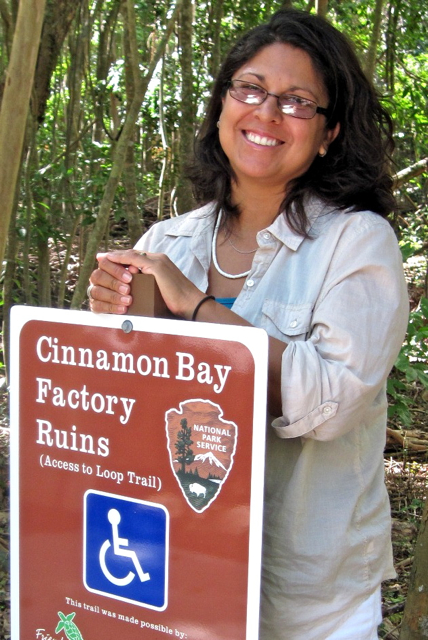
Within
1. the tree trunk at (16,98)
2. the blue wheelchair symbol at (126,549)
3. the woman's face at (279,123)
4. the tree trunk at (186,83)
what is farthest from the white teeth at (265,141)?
the tree trunk at (186,83)

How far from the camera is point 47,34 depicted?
4.85m

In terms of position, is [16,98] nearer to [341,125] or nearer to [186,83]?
[341,125]

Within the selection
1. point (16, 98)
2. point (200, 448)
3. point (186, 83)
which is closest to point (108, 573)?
point (200, 448)

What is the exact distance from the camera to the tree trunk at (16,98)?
2.29m

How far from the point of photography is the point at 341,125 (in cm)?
167

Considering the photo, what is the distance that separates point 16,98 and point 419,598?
188 cm

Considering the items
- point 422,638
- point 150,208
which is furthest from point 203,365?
point 150,208

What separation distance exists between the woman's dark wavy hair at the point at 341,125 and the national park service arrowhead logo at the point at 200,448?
0.46 metres

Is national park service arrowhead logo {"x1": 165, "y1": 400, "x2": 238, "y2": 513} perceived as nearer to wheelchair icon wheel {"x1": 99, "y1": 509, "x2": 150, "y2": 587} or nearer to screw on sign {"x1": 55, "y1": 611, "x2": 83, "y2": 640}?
wheelchair icon wheel {"x1": 99, "y1": 509, "x2": 150, "y2": 587}

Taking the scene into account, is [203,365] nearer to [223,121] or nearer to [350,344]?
[350,344]

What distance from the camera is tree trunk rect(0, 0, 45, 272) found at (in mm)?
2295

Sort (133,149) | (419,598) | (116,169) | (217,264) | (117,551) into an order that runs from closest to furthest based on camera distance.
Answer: (117,551)
(217,264)
(419,598)
(116,169)
(133,149)

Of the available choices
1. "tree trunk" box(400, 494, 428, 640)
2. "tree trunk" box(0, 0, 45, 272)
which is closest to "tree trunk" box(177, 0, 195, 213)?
"tree trunk" box(0, 0, 45, 272)

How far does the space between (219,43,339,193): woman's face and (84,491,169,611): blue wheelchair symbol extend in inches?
28.9
